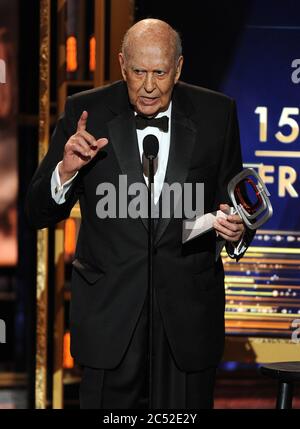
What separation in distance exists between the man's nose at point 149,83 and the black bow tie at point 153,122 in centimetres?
10

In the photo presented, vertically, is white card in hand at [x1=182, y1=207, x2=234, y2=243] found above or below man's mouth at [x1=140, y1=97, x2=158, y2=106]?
below

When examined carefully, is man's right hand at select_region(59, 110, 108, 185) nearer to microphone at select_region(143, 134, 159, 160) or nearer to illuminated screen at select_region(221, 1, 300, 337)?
microphone at select_region(143, 134, 159, 160)

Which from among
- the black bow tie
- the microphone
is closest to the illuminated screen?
the black bow tie

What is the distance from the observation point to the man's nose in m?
2.30

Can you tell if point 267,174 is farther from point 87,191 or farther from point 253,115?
point 87,191

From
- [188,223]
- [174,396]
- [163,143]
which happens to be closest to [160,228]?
[188,223]

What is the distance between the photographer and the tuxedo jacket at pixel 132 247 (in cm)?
235

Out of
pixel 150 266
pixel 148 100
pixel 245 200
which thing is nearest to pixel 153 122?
pixel 148 100

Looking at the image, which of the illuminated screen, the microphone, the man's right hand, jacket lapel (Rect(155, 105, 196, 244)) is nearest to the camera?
the microphone

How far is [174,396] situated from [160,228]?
16.3 inches

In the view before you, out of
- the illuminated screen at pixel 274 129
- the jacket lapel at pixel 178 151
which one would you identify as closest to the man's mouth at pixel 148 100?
the jacket lapel at pixel 178 151

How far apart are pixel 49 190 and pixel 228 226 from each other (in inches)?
18.0

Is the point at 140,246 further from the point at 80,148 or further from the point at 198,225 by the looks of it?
the point at 80,148

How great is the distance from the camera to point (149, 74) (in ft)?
7.58
